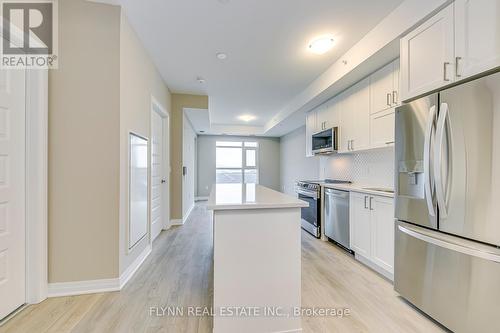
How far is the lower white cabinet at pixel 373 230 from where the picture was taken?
226 cm

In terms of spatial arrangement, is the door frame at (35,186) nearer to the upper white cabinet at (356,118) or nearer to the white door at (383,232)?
the white door at (383,232)

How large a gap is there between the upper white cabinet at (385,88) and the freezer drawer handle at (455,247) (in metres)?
1.45

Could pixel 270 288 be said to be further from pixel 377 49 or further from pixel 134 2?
pixel 134 2

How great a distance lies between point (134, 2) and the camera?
78.8 inches

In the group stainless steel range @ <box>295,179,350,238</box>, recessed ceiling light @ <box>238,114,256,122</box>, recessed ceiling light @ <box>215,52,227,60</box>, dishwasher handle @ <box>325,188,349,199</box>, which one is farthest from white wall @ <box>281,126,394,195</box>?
recessed ceiling light @ <box>215,52,227,60</box>

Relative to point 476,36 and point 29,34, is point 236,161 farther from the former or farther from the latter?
point 476,36

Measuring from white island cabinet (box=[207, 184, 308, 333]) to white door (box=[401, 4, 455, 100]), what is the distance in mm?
1425

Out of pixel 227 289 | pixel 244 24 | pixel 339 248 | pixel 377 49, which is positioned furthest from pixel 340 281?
pixel 244 24

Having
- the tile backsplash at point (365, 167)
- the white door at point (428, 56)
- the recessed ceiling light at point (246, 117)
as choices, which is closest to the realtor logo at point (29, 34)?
the white door at point (428, 56)

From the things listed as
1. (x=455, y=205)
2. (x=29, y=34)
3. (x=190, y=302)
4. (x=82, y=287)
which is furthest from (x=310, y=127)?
(x=82, y=287)

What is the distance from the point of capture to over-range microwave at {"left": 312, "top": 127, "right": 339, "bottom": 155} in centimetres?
357

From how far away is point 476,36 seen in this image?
1.39 m

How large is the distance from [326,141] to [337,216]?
1.37 metres

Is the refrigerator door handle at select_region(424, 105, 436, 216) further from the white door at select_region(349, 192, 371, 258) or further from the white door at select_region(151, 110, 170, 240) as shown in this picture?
the white door at select_region(151, 110, 170, 240)
